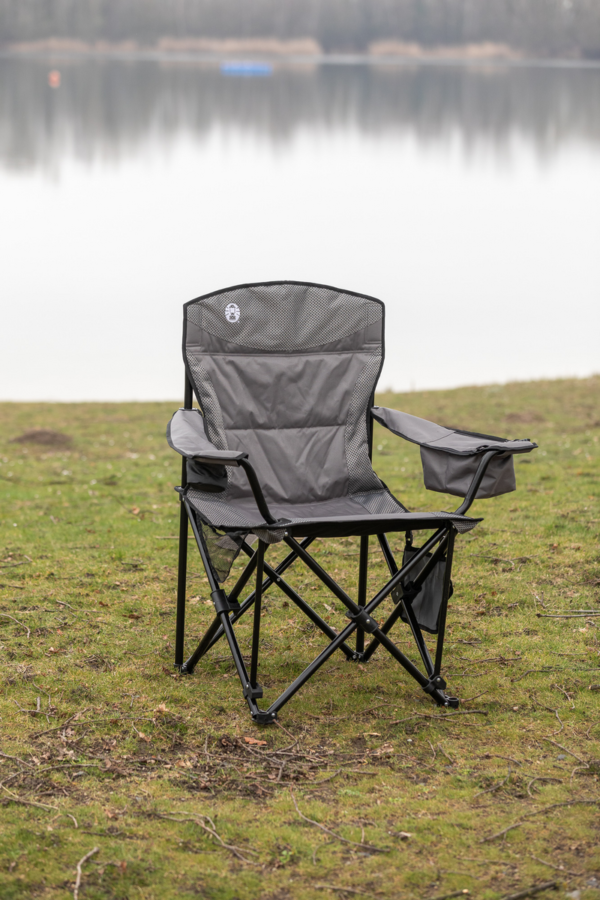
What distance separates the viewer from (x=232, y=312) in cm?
277

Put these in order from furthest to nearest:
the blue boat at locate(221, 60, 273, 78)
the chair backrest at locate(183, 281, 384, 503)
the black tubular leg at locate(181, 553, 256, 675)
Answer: the blue boat at locate(221, 60, 273, 78), the chair backrest at locate(183, 281, 384, 503), the black tubular leg at locate(181, 553, 256, 675)

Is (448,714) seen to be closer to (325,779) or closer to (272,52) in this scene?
(325,779)

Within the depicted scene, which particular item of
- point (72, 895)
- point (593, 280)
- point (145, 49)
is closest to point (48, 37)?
point (145, 49)

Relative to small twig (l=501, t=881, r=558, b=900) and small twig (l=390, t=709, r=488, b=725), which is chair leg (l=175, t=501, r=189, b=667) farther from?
small twig (l=501, t=881, r=558, b=900)

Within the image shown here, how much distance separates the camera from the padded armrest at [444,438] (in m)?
2.44

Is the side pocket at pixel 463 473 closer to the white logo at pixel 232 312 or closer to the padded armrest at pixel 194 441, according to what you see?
the padded armrest at pixel 194 441

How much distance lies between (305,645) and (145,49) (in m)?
16.2

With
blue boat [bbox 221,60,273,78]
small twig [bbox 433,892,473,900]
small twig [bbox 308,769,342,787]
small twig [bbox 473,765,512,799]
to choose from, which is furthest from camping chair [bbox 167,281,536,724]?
blue boat [bbox 221,60,273,78]

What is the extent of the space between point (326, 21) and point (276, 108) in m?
4.91

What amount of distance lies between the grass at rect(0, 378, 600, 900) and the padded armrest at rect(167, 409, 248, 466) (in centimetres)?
69

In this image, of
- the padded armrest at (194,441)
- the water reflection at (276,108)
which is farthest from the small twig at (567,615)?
the water reflection at (276,108)

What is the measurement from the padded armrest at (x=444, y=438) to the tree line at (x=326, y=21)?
15.8 m

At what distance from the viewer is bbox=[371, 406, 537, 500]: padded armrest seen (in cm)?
245

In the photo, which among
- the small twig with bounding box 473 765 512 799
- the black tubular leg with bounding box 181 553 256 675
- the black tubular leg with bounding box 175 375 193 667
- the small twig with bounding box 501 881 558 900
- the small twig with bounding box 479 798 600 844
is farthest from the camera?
the black tubular leg with bounding box 175 375 193 667
